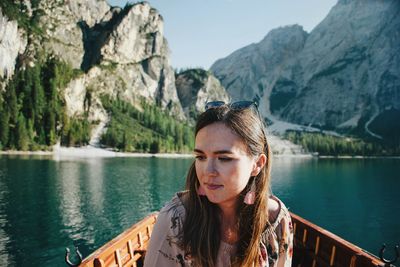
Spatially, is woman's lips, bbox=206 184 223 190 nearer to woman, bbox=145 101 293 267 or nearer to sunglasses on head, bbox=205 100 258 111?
woman, bbox=145 101 293 267

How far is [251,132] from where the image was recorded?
2.73 m

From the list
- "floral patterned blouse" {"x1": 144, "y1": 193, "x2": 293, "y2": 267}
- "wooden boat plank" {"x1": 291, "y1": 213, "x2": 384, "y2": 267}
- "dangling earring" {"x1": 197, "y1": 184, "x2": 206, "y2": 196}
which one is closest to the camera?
"floral patterned blouse" {"x1": 144, "y1": 193, "x2": 293, "y2": 267}

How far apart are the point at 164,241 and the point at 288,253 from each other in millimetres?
1095

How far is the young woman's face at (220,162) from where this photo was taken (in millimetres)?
2570

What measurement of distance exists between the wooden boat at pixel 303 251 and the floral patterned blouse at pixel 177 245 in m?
5.71

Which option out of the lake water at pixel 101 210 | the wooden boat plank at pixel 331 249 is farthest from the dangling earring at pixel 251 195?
the lake water at pixel 101 210

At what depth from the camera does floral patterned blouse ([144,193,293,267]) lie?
2508 mm

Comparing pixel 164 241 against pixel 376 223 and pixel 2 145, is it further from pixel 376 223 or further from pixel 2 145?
pixel 2 145

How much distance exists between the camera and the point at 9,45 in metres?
162

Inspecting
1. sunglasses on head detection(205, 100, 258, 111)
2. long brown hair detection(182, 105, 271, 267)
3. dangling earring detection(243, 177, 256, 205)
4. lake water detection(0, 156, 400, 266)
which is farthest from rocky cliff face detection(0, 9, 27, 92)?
dangling earring detection(243, 177, 256, 205)

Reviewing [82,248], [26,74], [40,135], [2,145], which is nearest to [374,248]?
[82,248]

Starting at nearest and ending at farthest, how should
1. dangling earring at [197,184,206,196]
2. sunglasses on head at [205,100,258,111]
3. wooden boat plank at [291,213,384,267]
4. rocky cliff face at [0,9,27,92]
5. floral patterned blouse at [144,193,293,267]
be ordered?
floral patterned blouse at [144,193,293,267] < dangling earring at [197,184,206,196] < sunglasses on head at [205,100,258,111] < wooden boat plank at [291,213,384,267] < rocky cliff face at [0,9,27,92]

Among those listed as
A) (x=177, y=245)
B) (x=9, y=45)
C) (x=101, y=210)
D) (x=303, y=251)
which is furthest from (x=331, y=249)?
(x=9, y=45)

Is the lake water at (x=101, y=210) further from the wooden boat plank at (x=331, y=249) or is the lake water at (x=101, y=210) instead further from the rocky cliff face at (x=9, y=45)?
the rocky cliff face at (x=9, y=45)
